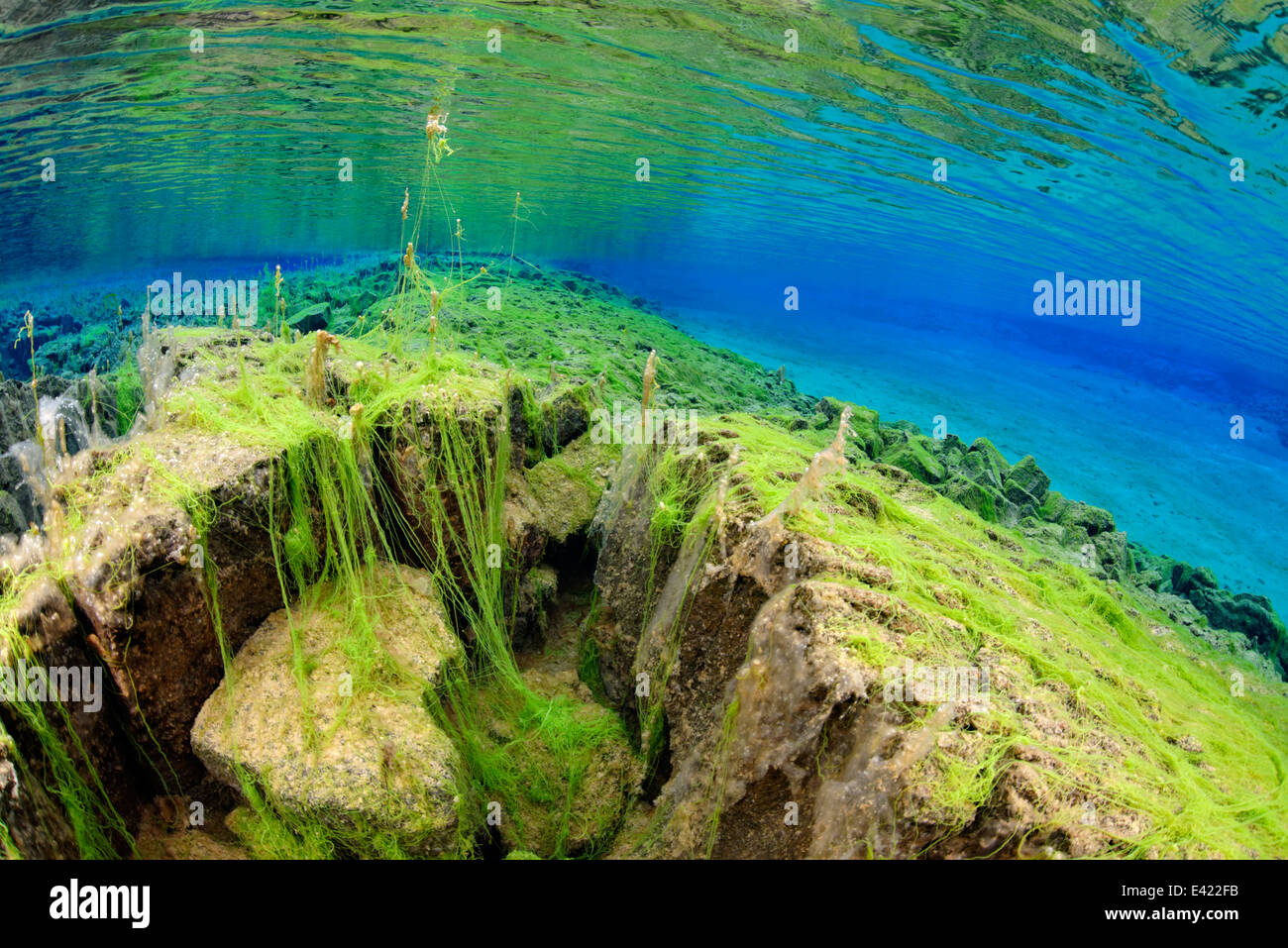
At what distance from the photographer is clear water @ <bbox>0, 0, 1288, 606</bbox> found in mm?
13281

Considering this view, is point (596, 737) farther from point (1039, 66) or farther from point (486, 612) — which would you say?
point (1039, 66)

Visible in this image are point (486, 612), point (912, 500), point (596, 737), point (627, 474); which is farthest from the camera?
point (912, 500)

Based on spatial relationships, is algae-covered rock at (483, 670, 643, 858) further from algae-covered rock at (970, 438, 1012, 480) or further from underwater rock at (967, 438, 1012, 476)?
algae-covered rock at (970, 438, 1012, 480)

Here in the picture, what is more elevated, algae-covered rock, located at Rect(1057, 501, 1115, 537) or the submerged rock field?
the submerged rock field

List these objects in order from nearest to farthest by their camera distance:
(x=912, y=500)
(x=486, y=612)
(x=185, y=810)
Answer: (x=185, y=810)
(x=486, y=612)
(x=912, y=500)

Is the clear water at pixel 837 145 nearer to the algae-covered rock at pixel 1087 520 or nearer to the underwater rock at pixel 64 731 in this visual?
the algae-covered rock at pixel 1087 520

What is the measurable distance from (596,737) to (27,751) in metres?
3.77

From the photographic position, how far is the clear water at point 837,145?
1328 centimetres

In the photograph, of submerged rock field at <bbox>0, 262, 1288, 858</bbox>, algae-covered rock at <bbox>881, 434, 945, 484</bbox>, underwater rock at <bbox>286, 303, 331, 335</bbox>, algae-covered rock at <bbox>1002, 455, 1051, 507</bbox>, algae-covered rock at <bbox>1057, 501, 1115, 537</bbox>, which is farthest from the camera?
underwater rock at <bbox>286, 303, 331, 335</bbox>

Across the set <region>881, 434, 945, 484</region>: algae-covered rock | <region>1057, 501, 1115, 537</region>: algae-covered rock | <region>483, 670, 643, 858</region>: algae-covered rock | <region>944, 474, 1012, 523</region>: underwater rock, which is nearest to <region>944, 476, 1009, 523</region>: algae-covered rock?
<region>944, 474, 1012, 523</region>: underwater rock

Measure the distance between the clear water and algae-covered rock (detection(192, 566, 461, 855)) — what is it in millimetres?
13295

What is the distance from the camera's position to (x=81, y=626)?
4488mm

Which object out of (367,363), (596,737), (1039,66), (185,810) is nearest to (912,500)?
(596,737)

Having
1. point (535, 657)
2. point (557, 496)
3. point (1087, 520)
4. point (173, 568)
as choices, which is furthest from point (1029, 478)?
point (173, 568)
